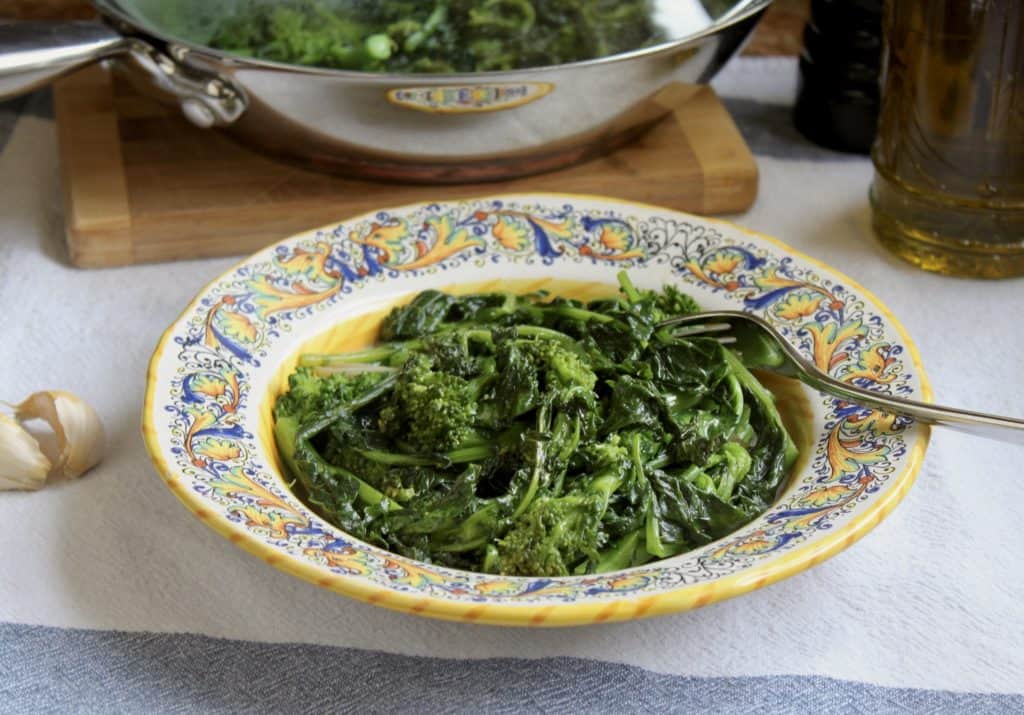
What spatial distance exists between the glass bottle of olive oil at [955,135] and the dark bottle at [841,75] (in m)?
0.28

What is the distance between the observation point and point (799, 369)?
154 cm

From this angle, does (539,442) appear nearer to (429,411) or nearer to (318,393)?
(429,411)

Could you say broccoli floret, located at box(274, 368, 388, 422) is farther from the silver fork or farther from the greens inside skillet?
the greens inside skillet

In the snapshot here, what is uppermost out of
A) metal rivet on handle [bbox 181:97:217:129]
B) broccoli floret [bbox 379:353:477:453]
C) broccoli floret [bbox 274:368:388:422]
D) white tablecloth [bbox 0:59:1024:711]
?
metal rivet on handle [bbox 181:97:217:129]

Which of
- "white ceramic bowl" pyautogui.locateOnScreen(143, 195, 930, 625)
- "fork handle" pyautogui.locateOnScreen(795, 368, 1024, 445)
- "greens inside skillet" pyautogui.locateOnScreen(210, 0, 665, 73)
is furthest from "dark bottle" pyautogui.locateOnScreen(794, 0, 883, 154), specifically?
"fork handle" pyautogui.locateOnScreen(795, 368, 1024, 445)

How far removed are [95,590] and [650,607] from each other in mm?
668

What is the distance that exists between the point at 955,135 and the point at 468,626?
1.11 metres

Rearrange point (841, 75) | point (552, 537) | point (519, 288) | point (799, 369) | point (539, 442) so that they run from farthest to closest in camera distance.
→ point (841, 75)
point (519, 288)
point (799, 369)
point (539, 442)
point (552, 537)

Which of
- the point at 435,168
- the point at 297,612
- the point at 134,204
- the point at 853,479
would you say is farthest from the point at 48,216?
the point at 853,479

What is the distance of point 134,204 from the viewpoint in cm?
209

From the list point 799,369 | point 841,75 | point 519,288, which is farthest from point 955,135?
point 519,288

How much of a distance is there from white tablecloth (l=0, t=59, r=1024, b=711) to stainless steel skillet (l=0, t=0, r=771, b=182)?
0.47 m

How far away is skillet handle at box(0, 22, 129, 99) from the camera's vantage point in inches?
70.4

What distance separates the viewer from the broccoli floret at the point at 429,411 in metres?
1.44
